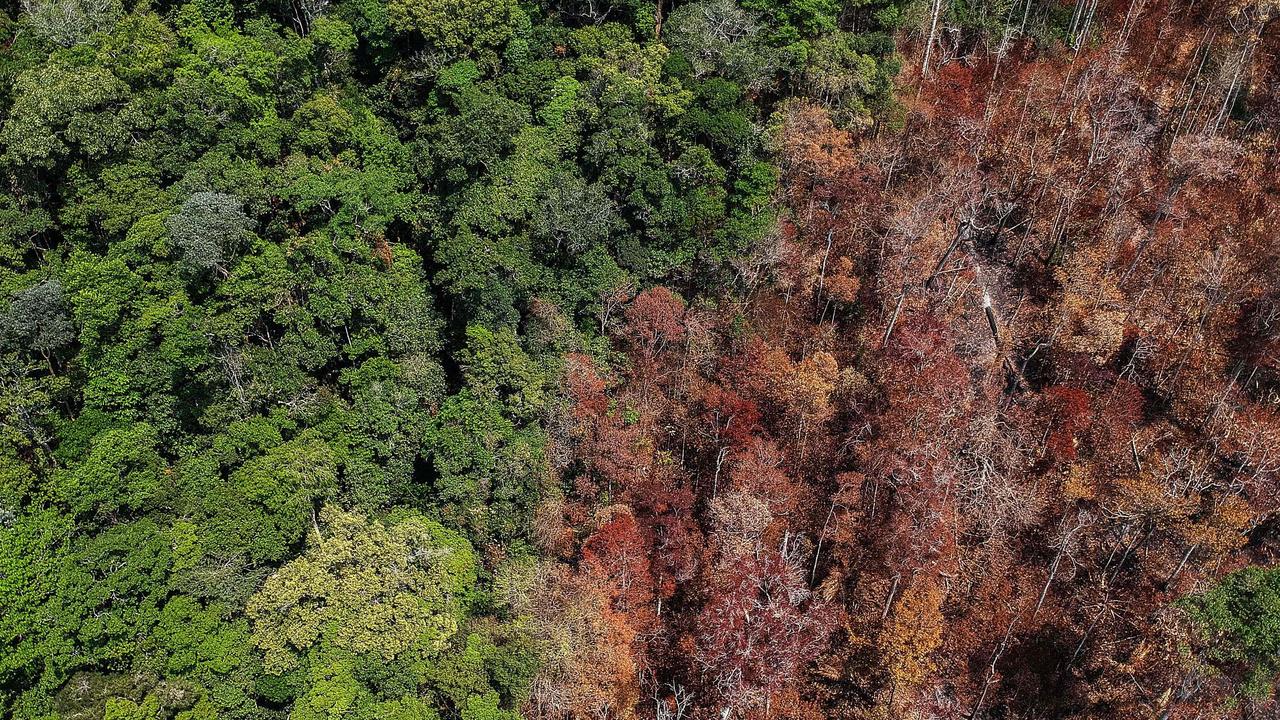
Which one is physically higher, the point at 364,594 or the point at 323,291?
the point at 323,291

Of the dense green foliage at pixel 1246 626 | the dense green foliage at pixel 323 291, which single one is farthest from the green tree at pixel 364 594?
the dense green foliage at pixel 1246 626

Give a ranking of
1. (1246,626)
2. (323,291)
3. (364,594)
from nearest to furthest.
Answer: (364,594) < (1246,626) < (323,291)

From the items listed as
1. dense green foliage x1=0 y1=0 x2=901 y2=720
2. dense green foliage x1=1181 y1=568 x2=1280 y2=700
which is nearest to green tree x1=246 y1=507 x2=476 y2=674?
dense green foliage x1=0 y1=0 x2=901 y2=720

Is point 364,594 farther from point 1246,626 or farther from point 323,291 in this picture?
point 1246,626

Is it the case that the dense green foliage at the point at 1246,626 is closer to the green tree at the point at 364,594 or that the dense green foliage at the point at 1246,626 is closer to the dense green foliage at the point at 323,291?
the dense green foliage at the point at 323,291

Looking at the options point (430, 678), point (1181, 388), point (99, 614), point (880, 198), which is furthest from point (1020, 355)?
point (99, 614)

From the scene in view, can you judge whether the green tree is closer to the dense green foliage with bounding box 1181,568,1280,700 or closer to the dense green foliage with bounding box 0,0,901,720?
the dense green foliage with bounding box 0,0,901,720

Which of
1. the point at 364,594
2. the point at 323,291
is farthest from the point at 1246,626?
the point at 323,291

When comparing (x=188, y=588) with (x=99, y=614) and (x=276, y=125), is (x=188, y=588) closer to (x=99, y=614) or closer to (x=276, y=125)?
(x=99, y=614)

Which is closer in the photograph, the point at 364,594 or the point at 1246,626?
the point at 364,594
